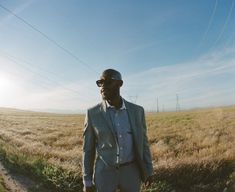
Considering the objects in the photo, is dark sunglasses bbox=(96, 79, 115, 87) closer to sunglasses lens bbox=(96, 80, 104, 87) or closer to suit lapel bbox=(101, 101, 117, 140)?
sunglasses lens bbox=(96, 80, 104, 87)

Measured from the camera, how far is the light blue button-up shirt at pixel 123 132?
3.92 meters

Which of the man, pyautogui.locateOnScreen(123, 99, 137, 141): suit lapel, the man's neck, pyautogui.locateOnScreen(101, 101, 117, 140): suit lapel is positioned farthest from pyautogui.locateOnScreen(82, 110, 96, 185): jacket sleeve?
pyautogui.locateOnScreen(123, 99, 137, 141): suit lapel

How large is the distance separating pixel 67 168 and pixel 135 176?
5.49 meters

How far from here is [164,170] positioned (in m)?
8.84

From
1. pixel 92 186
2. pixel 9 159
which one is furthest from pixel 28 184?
pixel 92 186

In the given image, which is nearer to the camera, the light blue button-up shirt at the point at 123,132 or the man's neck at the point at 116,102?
the light blue button-up shirt at the point at 123,132

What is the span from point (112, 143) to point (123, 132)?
167 mm

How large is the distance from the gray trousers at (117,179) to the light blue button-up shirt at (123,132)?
113 mm

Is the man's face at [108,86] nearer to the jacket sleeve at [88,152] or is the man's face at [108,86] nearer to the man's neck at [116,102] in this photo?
the man's neck at [116,102]

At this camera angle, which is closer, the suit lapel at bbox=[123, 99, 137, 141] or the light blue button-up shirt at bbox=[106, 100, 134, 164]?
the light blue button-up shirt at bbox=[106, 100, 134, 164]

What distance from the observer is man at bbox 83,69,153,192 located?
3928 millimetres

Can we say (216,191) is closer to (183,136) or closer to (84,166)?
(84,166)

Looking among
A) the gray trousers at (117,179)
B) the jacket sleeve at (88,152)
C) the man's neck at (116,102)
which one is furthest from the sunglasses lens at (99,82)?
the gray trousers at (117,179)

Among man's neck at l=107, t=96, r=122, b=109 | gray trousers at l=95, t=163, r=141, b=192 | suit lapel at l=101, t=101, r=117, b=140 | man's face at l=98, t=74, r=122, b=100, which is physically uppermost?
man's face at l=98, t=74, r=122, b=100
